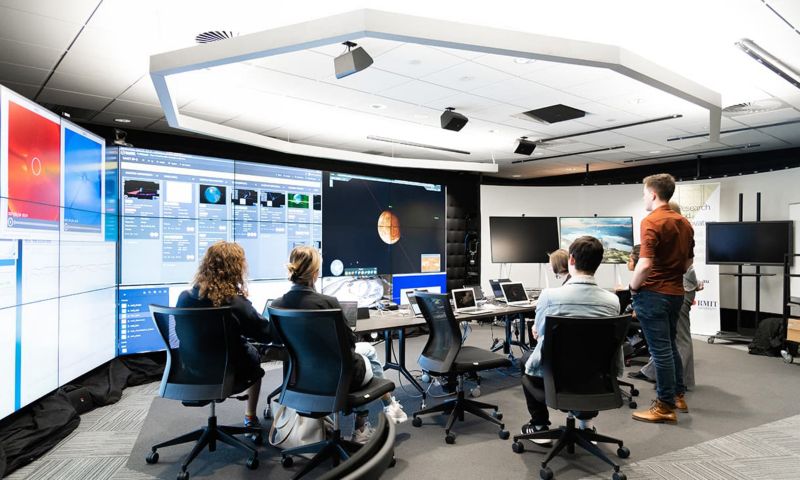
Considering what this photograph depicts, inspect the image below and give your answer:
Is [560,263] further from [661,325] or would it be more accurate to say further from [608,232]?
[608,232]

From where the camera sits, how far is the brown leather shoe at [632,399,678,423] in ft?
12.1

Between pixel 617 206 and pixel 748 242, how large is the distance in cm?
215

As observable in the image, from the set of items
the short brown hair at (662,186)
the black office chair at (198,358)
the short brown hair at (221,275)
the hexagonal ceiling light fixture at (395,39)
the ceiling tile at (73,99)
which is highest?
the ceiling tile at (73,99)

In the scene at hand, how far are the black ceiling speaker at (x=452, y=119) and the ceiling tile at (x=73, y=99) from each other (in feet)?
10.7

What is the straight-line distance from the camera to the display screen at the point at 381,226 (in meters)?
6.84

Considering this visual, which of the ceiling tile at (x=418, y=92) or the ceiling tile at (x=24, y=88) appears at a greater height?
the ceiling tile at (x=418, y=92)

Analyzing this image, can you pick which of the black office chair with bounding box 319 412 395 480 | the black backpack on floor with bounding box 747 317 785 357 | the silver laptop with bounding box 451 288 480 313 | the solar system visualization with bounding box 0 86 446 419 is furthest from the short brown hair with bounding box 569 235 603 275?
the black backpack on floor with bounding box 747 317 785 357

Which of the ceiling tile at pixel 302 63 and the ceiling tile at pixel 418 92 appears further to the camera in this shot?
the ceiling tile at pixel 418 92

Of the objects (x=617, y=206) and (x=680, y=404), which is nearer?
(x=680, y=404)

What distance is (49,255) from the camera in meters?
3.71

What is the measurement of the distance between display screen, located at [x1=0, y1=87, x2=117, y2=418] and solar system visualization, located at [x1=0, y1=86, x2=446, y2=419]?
0.04ft

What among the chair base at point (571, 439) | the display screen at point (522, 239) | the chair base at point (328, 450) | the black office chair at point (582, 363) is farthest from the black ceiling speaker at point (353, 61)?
the display screen at point (522, 239)

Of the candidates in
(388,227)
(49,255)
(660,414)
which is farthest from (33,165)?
(660,414)

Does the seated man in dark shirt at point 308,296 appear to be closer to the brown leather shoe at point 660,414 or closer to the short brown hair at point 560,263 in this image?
the brown leather shoe at point 660,414
